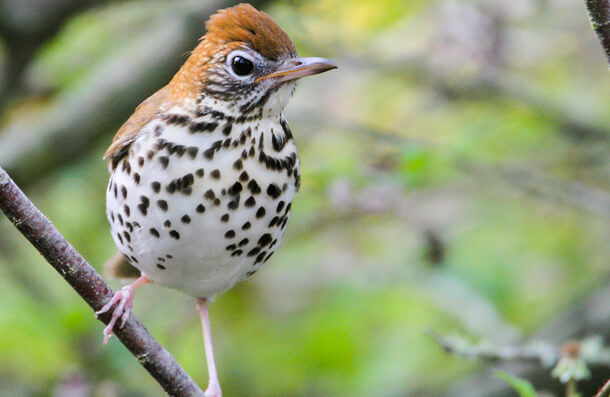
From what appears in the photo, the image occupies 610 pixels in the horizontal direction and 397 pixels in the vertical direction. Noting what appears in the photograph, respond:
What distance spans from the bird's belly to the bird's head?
0.24 meters

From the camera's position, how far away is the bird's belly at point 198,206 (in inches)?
135

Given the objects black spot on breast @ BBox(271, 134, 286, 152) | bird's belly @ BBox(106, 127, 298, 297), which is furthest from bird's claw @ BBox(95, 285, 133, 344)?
black spot on breast @ BBox(271, 134, 286, 152)

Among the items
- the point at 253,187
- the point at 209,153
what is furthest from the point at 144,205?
the point at 253,187

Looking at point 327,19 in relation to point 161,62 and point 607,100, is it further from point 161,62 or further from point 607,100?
point 607,100

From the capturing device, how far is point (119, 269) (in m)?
4.57

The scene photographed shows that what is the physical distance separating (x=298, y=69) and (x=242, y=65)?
0.28m

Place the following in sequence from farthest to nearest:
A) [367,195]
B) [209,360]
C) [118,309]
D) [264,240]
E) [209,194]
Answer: [367,195], [209,360], [264,240], [209,194], [118,309]

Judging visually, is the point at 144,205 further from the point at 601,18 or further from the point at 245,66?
the point at 601,18

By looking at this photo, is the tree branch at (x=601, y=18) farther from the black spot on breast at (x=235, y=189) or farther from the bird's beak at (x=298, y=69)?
the black spot on breast at (x=235, y=189)

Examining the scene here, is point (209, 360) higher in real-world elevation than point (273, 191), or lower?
lower

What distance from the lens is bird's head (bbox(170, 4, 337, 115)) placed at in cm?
349

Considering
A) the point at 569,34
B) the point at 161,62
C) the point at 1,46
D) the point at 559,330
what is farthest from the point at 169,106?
the point at 569,34

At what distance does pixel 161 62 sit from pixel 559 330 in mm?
3205

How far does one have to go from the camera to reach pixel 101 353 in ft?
20.2
